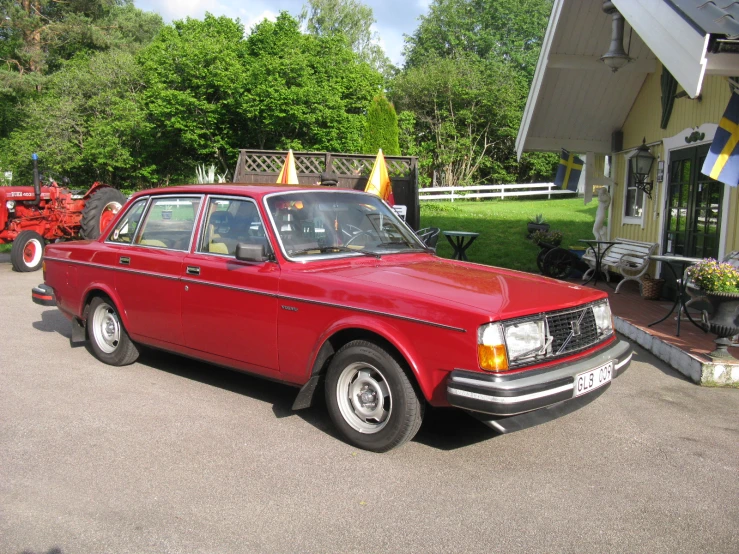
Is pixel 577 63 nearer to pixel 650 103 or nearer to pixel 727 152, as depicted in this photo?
pixel 650 103

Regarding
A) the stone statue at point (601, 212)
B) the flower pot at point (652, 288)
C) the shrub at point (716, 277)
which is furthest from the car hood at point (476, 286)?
the stone statue at point (601, 212)

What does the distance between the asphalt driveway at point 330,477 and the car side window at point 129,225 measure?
1340 mm

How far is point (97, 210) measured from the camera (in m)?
14.2

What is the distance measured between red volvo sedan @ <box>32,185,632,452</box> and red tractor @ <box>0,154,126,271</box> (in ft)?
27.4

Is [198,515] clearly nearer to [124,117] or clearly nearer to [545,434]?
[545,434]

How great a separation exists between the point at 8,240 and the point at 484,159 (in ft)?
92.6

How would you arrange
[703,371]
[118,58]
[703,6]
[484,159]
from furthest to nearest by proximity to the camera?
[484,159] → [118,58] → [703,6] → [703,371]

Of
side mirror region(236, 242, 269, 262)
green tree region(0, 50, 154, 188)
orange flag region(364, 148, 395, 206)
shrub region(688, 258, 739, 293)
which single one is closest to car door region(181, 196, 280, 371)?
side mirror region(236, 242, 269, 262)

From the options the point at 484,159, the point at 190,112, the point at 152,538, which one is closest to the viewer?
the point at 152,538

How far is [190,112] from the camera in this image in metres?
26.1

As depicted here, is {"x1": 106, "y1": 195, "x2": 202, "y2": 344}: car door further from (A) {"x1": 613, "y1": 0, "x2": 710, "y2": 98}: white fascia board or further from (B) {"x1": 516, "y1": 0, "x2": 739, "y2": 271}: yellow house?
(B) {"x1": 516, "y1": 0, "x2": 739, "y2": 271}: yellow house

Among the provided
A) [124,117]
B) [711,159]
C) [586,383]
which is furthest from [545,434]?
[124,117]

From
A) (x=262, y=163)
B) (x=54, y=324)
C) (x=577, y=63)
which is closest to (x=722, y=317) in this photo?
(x=577, y=63)

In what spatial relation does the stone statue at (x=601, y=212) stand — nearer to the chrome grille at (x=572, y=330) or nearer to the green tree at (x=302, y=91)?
the chrome grille at (x=572, y=330)
